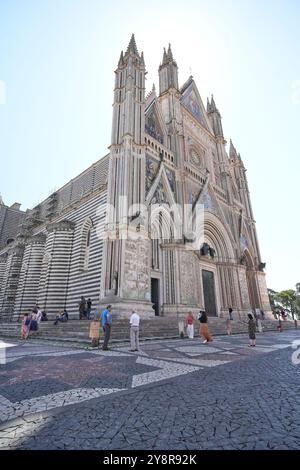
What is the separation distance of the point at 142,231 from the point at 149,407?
12.6 metres

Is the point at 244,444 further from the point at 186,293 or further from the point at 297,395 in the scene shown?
the point at 186,293

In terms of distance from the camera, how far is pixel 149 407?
2629mm

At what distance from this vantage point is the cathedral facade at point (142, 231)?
1475 centimetres

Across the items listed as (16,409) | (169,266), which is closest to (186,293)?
(169,266)

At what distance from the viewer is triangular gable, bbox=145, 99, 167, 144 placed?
21.3 meters

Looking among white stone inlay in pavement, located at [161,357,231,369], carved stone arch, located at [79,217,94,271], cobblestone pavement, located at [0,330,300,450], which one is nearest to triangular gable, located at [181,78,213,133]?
carved stone arch, located at [79,217,94,271]

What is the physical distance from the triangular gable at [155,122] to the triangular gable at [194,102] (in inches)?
288

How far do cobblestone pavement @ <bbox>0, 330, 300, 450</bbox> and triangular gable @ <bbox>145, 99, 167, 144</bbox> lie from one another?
65.8 ft

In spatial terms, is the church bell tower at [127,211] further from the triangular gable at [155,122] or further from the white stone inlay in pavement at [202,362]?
the white stone inlay in pavement at [202,362]

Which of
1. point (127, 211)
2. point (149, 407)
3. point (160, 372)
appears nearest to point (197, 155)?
point (127, 211)

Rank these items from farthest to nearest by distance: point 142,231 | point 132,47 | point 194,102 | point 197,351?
point 194,102
point 132,47
point 142,231
point 197,351

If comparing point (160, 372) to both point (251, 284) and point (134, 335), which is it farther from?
point (251, 284)

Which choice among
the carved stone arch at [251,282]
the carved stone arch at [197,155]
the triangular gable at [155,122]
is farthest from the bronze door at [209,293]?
the triangular gable at [155,122]

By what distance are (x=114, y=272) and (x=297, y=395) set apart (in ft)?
36.7
